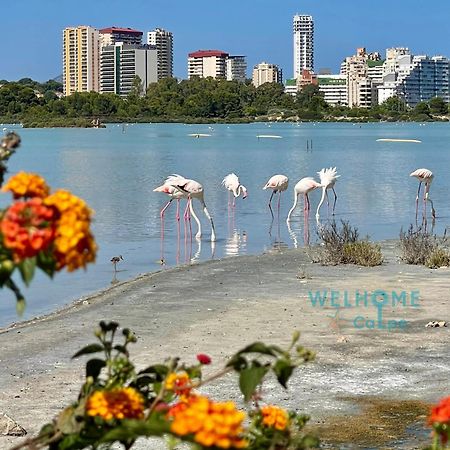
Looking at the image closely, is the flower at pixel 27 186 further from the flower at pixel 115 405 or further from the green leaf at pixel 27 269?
the flower at pixel 115 405

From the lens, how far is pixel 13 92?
165875mm

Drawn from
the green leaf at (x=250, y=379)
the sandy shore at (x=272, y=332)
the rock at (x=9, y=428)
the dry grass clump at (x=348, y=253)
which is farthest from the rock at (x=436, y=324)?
the green leaf at (x=250, y=379)

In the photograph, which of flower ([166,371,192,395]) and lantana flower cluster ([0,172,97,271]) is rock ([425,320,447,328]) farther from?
lantana flower cluster ([0,172,97,271])

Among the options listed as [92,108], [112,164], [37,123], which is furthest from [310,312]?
[92,108]

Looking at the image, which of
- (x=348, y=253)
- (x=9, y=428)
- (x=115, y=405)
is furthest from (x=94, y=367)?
(x=348, y=253)

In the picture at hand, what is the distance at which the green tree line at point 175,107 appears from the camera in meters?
164

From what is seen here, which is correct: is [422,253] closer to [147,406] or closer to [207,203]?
[147,406]

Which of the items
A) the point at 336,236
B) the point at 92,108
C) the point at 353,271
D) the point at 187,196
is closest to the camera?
the point at 353,271

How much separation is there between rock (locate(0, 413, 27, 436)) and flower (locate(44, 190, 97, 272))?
473 cm

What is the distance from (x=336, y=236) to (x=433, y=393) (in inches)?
338

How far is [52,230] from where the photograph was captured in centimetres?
180

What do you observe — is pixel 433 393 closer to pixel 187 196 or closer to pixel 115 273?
pixel 115 273

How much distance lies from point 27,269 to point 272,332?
831 centimetres

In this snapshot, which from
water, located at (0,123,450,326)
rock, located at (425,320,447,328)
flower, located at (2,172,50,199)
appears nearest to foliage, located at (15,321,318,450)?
flower, located at (2,172,50,199)
